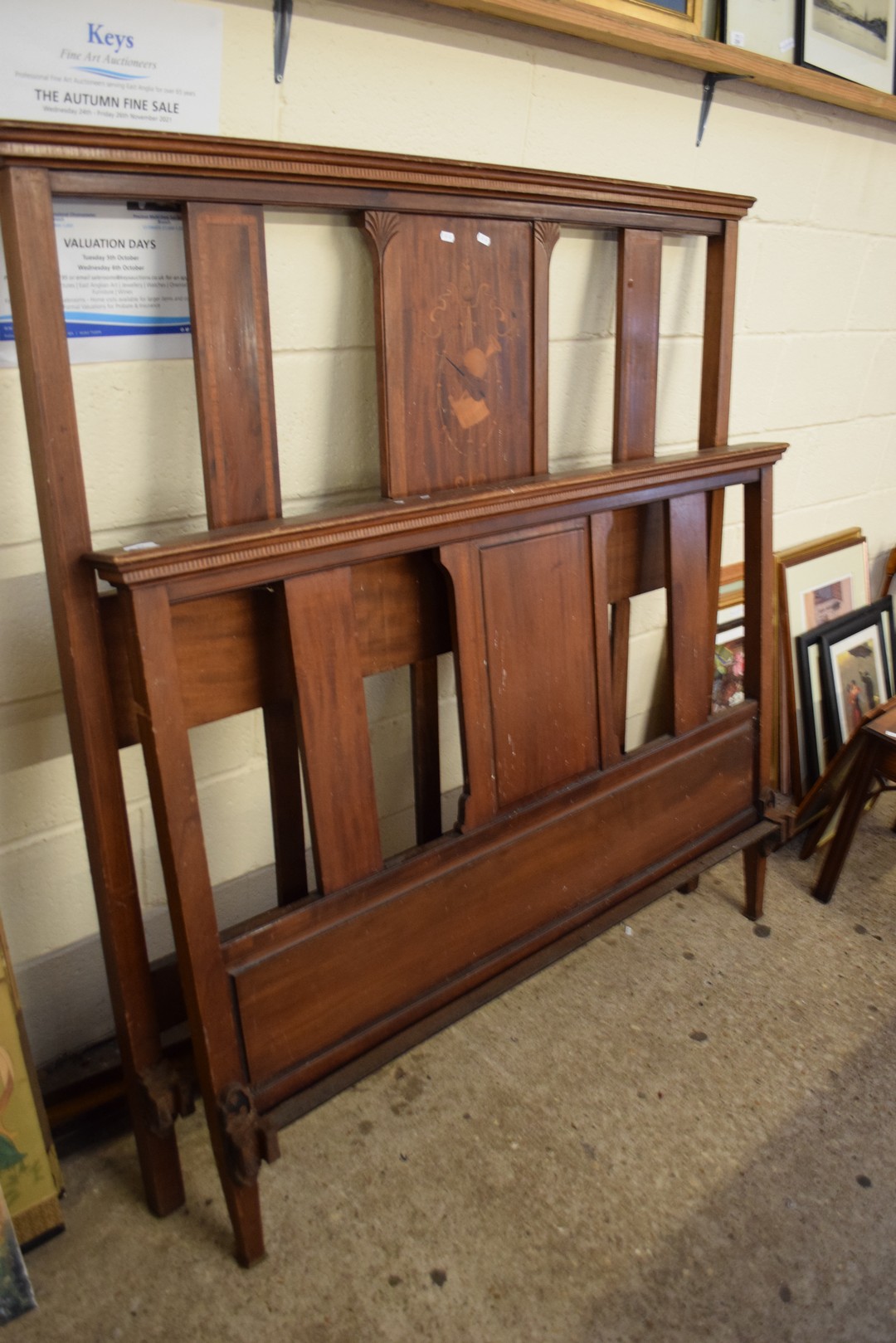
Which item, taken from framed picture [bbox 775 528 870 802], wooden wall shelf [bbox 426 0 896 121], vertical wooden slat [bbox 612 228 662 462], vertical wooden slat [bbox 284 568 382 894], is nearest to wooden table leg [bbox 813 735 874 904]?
framed picture [bbox 775 528 870 802]

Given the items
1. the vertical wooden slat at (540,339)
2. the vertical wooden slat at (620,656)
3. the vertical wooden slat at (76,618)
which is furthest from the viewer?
the vertical wooden slat at (620,656)

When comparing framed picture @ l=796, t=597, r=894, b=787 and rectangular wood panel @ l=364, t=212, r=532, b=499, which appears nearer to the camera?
rectangular wood panel @ l=364, t=212, r=532, b=499

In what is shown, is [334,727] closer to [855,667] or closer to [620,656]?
[620,656]

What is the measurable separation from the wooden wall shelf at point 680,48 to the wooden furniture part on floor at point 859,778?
1.25m

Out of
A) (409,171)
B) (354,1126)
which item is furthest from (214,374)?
(354,1126)

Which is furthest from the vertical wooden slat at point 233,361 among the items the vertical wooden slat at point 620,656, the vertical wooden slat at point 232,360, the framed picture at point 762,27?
the framed picture at point 762,27

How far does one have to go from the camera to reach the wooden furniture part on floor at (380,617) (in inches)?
41.8

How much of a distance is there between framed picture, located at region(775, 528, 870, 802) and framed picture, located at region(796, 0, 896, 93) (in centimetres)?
102

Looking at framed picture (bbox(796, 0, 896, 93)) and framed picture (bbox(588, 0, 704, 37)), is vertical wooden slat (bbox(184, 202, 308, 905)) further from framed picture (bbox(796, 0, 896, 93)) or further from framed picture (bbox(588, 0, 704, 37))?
framed picture (bbox(796, 0, 896, 93))

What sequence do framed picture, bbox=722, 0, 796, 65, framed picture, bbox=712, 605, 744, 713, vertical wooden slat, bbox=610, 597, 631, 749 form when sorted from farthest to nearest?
framed picture, bbox=712, 605, 744, 713 → vertical wooden slat, bbox=610, 597, 631, 749 → framed picture, bbox=722, 0, 796, 65

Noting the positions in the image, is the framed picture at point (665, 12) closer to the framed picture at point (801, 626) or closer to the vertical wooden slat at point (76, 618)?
the vertical wooden slat at point (76, 618)

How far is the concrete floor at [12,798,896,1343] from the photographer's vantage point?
1.19 meters

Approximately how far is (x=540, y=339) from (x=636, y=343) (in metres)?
0.23

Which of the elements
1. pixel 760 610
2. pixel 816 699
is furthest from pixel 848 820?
pixel 760 610
